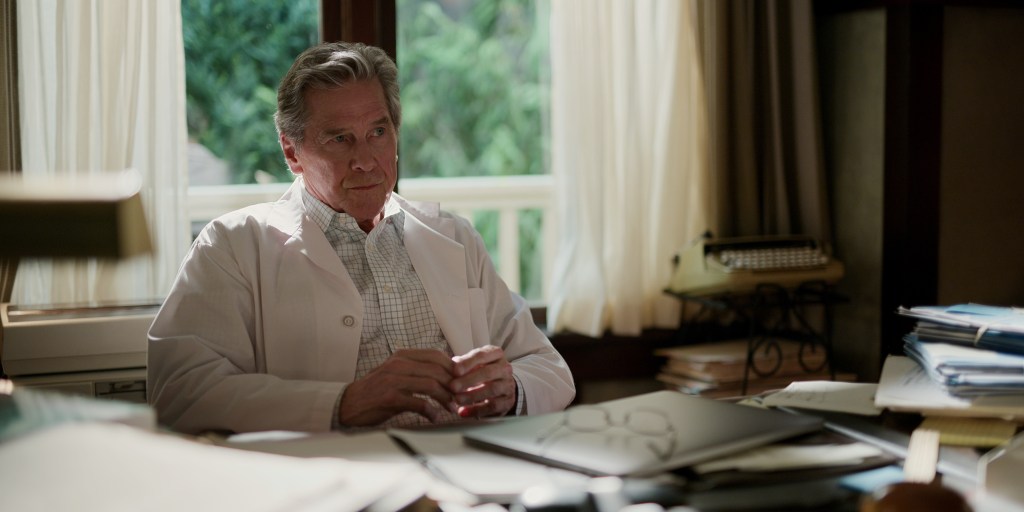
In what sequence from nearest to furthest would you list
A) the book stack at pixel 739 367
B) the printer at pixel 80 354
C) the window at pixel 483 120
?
the printer at pixel 80 354 < the book stack at pixel 739 367 < the window at pixel 483 120

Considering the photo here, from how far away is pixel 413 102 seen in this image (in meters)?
4.23

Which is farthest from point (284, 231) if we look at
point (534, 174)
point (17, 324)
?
point (534, 174)

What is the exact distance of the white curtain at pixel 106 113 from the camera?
2.51 meters

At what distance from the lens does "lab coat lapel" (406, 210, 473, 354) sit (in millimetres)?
1971

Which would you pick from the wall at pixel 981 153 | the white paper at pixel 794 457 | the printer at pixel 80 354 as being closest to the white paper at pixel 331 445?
the white paper at pixel 794 457

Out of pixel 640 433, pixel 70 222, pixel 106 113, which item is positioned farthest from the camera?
pixel 106 113

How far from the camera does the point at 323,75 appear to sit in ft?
6.47

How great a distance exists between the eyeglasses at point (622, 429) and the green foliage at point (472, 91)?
2663mm

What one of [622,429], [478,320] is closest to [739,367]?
[478,320]

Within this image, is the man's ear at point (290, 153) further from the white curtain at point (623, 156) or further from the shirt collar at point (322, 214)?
the white curtain at point (623, 156)

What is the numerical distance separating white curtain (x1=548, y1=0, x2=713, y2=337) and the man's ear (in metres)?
1.06

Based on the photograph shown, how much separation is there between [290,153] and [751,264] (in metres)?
1.33

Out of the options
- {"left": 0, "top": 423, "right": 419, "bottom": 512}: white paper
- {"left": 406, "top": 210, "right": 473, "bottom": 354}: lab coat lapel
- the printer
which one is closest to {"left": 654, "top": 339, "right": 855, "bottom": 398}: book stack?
{"left": 406, "top": 210, "right": 473, "bottom": 354}: lab coat lapel

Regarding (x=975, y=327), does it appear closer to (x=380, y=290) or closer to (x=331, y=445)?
(x=331, y=445)
